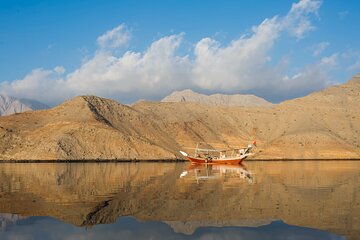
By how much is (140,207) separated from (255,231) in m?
8.24

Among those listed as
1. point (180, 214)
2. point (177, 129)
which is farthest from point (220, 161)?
point (180, 214)

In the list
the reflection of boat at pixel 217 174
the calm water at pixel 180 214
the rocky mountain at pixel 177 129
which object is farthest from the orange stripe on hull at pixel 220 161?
the calm water at pixel 180 214

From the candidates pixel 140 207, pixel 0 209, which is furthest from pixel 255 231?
pixel 0 209

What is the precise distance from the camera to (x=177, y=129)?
138 m

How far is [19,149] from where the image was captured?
10631 cm

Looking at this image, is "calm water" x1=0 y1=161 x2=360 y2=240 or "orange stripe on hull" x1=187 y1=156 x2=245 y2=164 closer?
"calm water" x1=0 y1=161 x2=360 y2=240

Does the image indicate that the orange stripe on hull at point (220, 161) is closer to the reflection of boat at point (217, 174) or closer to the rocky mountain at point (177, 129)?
the rocky mountain at point (177, 129)

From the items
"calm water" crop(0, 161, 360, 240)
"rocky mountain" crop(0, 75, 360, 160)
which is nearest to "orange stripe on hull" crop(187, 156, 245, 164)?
"rocky mountain" crop(0, 75, 360, 160)

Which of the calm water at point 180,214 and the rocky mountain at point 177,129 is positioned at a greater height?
the rocky mountain at point 177,129

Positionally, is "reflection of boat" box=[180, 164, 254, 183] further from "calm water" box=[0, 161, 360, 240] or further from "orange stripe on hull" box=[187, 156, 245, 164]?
"orange stripe on hull" box=[187, 156, 245, 164]

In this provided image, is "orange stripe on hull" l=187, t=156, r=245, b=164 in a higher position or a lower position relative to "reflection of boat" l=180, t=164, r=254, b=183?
higher

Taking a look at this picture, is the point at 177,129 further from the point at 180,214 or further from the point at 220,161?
the point at 180,214

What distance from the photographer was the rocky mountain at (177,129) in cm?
10962

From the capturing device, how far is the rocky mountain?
360 feet
